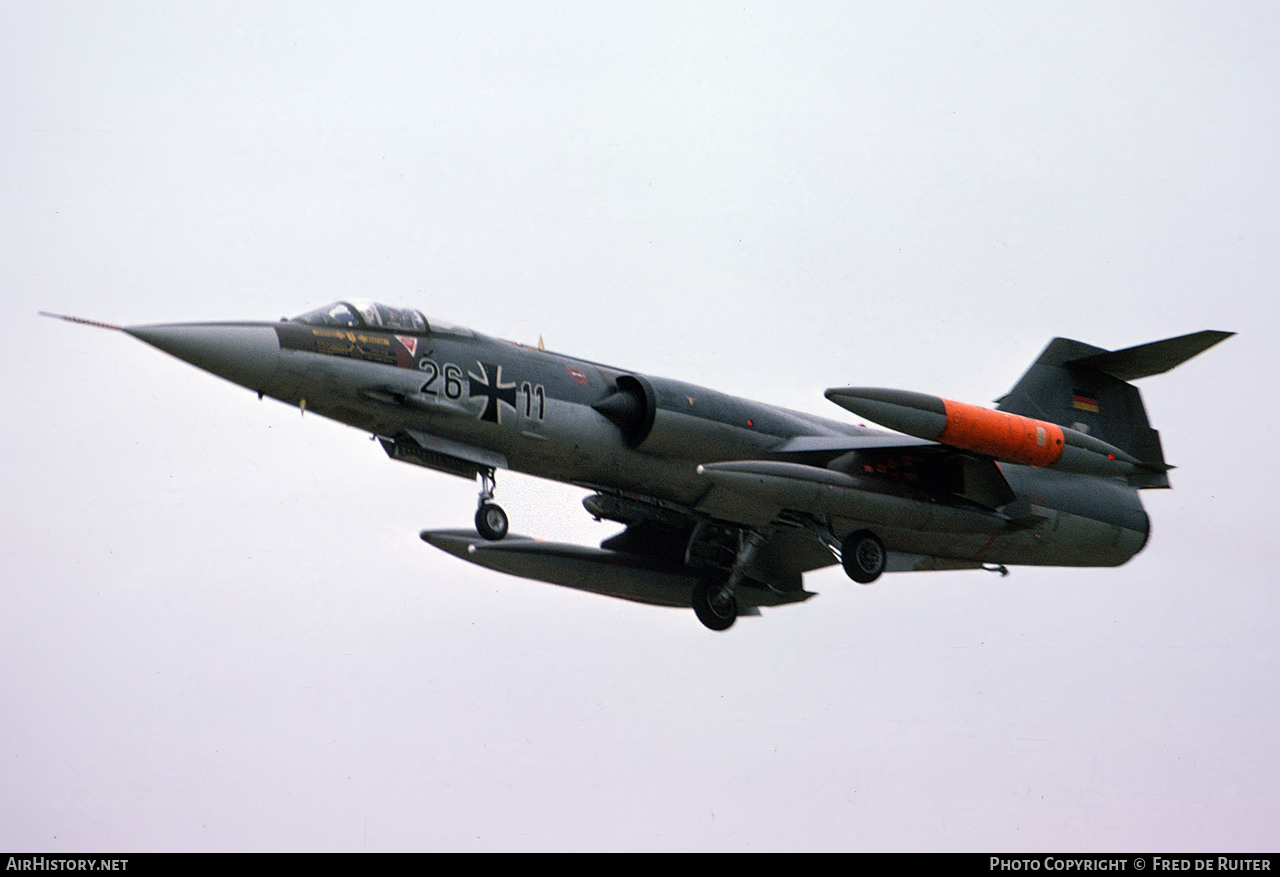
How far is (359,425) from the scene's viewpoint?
15.0 m

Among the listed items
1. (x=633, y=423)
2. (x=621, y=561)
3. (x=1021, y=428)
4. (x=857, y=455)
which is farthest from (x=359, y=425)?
(x=1021, y=428)

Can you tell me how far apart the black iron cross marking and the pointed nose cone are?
2.28m

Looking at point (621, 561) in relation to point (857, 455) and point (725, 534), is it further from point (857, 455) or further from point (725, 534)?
point (857, 455)

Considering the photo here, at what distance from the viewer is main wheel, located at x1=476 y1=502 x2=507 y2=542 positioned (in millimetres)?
14867

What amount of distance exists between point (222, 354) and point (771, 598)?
8851mm

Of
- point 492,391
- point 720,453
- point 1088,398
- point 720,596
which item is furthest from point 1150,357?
point 492,391

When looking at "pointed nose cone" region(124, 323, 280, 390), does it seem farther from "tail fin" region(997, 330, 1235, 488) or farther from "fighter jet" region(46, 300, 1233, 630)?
"tail fin" region(997, 330, 1235, 488)

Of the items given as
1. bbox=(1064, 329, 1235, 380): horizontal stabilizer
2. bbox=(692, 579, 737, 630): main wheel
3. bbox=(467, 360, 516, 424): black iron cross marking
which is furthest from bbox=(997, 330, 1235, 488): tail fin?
bbox=(467, 360, 516, 424): black iron cross marking

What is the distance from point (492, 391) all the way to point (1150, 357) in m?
8.91

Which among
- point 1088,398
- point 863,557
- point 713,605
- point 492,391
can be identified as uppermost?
point 1088,398

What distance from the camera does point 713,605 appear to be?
18.4 m

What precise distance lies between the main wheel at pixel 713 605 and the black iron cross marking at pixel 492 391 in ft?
14.4

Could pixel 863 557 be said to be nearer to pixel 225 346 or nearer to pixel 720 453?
pixel 720 453
